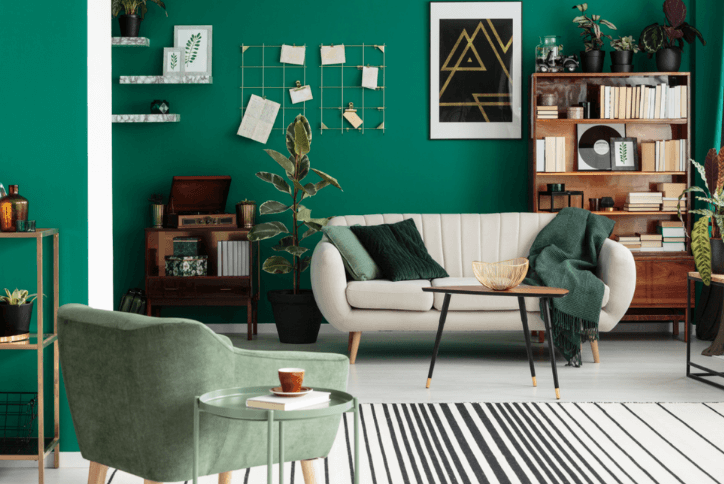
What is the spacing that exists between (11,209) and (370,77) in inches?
134

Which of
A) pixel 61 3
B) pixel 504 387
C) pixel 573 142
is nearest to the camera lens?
pixel 61 3

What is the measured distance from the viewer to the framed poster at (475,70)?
5.35 metres

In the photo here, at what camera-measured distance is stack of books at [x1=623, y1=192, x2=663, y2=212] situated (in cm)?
513

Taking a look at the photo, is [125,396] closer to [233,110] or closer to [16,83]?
[16,83]

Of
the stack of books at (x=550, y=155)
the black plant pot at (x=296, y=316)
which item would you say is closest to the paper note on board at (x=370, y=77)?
the stack of books at (x=550, y=155)

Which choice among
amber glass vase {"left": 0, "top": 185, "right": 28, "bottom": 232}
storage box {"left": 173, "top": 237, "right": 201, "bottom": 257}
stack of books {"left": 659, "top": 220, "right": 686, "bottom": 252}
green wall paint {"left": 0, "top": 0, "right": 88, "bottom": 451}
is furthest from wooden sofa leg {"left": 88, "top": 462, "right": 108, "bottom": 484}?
stack of books {"left": 659, "top": 220, "right": 686, "bottom": 252}

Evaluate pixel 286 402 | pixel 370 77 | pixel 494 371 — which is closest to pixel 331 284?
pixel 494 371

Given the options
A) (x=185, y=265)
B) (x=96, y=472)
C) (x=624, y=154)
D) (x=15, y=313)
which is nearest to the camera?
(x=96, y=472)

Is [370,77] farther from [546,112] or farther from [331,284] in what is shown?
[331,284]

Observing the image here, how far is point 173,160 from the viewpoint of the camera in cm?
538

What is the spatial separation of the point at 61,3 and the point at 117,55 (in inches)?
117

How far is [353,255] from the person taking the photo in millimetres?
4359

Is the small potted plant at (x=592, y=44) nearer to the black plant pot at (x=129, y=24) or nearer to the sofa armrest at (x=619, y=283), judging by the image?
the sofa armrest at (x=619, y=283)

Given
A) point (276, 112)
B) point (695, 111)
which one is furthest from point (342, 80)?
point (695, 111)
